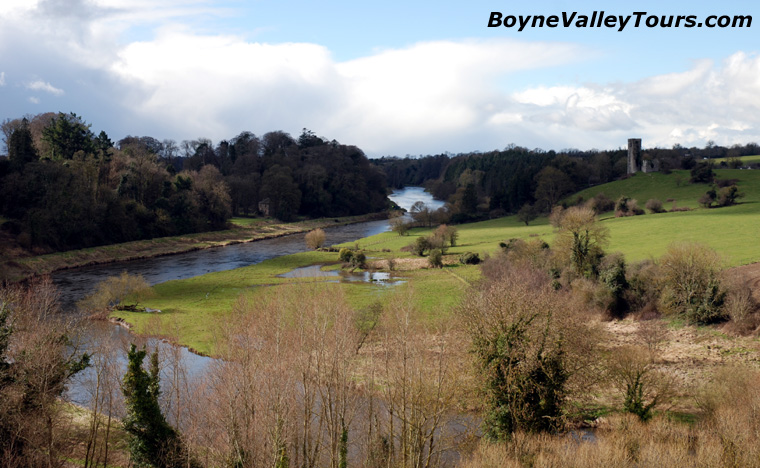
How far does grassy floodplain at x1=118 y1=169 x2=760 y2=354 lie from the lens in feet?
145

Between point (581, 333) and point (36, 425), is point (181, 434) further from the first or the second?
point (581, 333)

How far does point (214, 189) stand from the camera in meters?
112

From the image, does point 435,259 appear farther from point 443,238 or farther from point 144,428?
point 144,428

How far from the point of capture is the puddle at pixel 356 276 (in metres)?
61.2

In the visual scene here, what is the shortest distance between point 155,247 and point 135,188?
15260 millimetres

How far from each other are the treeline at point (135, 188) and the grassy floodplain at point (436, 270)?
28.2 meters

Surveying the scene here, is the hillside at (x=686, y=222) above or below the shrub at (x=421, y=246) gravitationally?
above

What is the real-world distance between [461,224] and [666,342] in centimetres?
8269

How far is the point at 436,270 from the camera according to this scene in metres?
66.1

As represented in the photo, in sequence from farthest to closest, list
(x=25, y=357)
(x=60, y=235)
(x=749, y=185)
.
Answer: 1. (x=749, y=185)
2. (x=60, y=235)
3. (x=25, y=357)

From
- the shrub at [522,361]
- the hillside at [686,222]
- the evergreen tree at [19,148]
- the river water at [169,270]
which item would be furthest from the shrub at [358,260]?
the evergreen tree at [19,148]

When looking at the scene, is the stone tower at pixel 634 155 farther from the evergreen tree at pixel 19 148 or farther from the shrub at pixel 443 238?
the evergreen tree at pixel 19 148

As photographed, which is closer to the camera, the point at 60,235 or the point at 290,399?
the point at 290,399

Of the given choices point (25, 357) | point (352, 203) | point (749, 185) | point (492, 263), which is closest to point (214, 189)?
point (352, 203)
